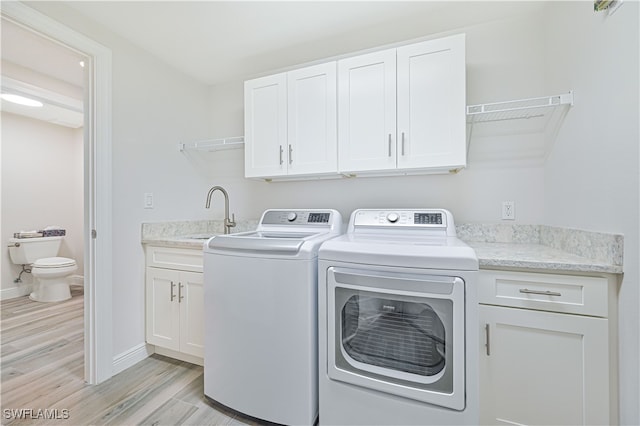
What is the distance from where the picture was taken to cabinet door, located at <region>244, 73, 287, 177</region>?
1.92 m

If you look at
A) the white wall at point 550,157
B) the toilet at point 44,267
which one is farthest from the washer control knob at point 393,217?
the toilet at point 44,267

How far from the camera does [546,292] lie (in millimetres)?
1111

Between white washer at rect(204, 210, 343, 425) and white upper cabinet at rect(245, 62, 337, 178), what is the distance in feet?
2.29

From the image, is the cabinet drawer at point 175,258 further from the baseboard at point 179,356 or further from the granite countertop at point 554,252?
the granite countertop at point 554,252

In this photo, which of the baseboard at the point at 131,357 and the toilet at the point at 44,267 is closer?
the baseboard at the point at 131,357

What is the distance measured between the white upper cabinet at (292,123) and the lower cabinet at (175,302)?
0.80 metres

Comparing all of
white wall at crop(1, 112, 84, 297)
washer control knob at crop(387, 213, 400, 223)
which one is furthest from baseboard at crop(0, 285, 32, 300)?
washer control knob at crop(387, 213, 400, 223)

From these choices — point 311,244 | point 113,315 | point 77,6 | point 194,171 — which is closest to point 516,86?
point 311,244

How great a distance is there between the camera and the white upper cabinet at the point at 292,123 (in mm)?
1805

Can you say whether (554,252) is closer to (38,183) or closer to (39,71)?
(39,71)

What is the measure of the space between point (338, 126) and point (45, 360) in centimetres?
264

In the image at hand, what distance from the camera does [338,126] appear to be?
178 centimetres

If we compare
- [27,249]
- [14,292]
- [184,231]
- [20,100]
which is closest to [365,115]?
[184,231]

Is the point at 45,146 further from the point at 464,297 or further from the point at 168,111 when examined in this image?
the point at 464,297
